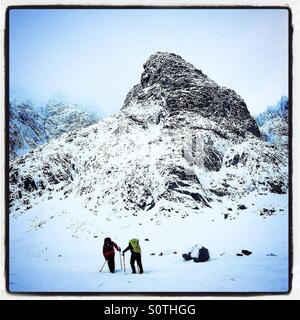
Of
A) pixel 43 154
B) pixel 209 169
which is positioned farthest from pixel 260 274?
pixel 43 154

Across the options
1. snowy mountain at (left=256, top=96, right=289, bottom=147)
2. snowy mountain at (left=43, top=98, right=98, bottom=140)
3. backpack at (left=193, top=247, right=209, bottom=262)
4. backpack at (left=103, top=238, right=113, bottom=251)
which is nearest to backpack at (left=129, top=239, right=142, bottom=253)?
backpack at (left=103, top=238, right=113, bottom=251)

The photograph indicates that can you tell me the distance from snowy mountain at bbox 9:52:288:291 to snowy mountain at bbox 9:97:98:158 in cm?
13

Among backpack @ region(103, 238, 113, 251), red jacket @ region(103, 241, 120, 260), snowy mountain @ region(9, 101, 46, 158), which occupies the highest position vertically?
snowy mountain @ region(9, 101, 46, 158)

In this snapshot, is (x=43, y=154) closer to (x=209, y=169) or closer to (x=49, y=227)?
(x=49, y=227)

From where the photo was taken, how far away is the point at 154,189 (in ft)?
22.4

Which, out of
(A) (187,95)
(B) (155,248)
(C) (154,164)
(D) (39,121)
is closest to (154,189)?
(C) (154,164)

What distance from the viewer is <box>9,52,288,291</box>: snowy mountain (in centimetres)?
616

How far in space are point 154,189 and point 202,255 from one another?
4.11 ft

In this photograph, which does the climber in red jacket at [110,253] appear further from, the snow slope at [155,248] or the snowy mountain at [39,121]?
the snowy mountain at [39,121]

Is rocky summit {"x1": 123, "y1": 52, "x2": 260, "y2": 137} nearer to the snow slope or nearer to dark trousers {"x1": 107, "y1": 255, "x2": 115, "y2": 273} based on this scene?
the snow slope

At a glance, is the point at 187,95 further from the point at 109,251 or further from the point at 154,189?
the point at 109,251

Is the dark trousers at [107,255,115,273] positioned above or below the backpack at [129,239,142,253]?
below
